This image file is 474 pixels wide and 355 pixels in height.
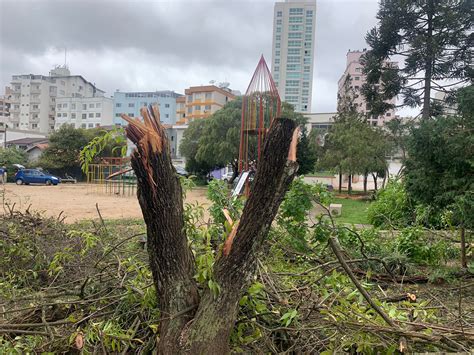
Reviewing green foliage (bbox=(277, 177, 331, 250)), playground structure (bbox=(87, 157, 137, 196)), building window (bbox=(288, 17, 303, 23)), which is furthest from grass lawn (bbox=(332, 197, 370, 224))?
building window (bbox=(288, 17, 303, 23))

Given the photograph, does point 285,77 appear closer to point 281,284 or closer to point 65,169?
point 65,169

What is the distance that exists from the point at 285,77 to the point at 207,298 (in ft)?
297

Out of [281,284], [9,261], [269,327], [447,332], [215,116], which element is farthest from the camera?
[215,116]

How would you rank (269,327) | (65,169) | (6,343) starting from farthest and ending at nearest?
(65,169) → (269,327) → (6,343)

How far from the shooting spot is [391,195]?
9.50m

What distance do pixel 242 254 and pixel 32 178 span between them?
2839cm

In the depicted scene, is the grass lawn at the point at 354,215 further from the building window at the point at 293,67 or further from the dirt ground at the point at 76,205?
the building window at the point at 293,67

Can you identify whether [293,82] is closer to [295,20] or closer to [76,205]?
[295,20]

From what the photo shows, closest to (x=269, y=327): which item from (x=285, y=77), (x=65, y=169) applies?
(x=65, y=169)

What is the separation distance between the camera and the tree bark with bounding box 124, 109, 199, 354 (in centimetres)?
194

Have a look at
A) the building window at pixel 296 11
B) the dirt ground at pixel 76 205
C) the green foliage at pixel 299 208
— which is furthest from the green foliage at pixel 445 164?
the building window at pixel 296 11

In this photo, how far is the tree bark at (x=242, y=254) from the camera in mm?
1985

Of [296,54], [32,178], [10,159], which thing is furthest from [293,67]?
[32,178]

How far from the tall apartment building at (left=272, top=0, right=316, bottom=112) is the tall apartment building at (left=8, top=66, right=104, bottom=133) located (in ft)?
151
